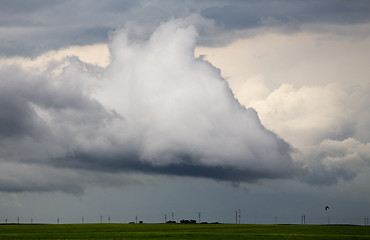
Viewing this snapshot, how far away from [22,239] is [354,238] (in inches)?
3332

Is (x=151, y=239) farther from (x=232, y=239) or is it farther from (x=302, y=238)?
(x=302, y=238)

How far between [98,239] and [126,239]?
741 cm

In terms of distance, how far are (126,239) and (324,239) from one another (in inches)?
1931

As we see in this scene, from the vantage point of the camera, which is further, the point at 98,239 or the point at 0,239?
the point at 0,239

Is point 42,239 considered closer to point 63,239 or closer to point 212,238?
point 63,239

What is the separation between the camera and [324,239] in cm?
13825

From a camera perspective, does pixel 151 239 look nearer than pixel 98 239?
No

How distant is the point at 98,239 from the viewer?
13425cm

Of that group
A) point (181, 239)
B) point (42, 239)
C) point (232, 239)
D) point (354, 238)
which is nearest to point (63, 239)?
point (42, 239)

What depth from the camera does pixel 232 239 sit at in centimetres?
13900

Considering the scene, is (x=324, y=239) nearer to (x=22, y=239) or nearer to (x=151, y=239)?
(x=151, y=239)

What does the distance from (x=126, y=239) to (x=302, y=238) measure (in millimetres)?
44315

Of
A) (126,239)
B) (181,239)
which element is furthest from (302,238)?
(126,239)

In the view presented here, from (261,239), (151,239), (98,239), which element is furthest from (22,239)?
(261,239)
